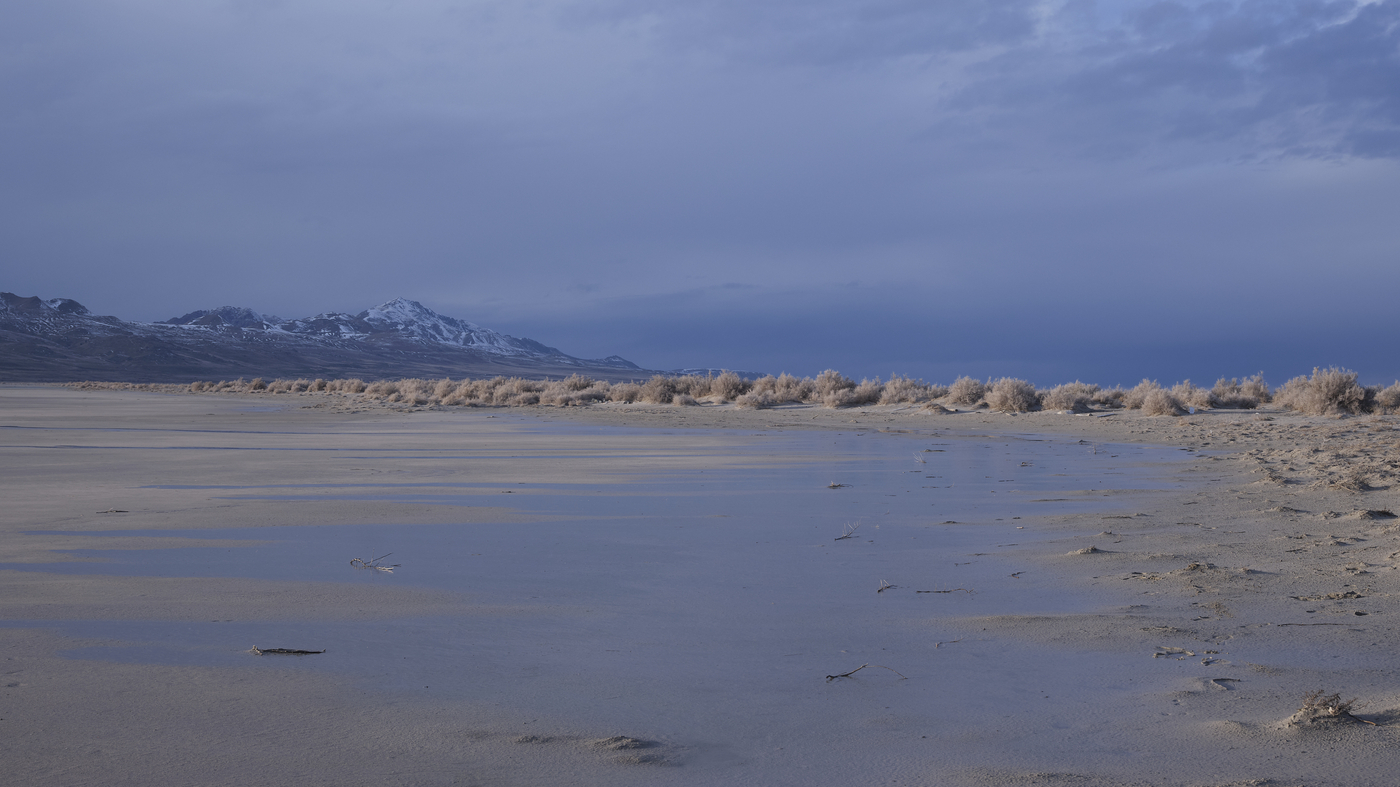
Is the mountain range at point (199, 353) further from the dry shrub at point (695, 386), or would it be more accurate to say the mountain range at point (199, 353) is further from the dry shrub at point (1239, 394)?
the dry shrub at point (1239, 394)

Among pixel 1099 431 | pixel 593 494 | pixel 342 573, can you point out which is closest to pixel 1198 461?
pixel 1099 431

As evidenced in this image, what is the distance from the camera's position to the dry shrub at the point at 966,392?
22.0 meters

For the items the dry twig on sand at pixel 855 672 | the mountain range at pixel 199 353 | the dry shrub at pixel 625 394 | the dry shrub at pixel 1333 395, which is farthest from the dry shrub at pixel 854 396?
the mountain range at pixel 199 353

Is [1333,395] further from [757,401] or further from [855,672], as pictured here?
[855,672]

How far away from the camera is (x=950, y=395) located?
73.1 ft

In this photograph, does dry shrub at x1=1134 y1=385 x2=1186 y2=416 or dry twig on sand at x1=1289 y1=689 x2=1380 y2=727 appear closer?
dry twig on sand at x1=1289 y1=689 x2=1380 y2=727

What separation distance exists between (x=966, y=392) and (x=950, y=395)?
0.40m

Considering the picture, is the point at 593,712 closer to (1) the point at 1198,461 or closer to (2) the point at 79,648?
(2) the point at 79,648

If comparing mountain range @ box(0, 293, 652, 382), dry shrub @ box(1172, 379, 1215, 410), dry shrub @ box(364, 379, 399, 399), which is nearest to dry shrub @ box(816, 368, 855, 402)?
dry shrub @ box(1172, 379, 1215, 410)

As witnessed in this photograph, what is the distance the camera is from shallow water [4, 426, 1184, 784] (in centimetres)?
270

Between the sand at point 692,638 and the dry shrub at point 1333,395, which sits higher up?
the dry shrub at point 1333,395

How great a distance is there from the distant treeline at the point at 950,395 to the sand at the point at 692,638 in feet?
40.5

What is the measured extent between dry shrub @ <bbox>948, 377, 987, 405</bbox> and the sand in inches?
558

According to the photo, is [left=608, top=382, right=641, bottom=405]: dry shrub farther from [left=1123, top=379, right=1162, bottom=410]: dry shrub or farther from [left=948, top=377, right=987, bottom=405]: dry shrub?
[left=1123, top=379, right=1162, bottom=410]: dry shrub
